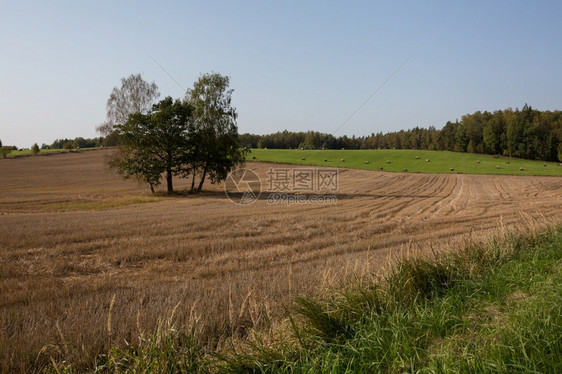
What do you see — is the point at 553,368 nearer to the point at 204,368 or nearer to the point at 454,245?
the point at 204,368

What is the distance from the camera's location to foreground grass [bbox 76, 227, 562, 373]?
3605 millimetres

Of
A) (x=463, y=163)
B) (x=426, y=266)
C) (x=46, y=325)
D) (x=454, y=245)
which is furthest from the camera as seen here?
(x=463, y=163)

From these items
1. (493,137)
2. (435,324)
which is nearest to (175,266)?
(435,324)

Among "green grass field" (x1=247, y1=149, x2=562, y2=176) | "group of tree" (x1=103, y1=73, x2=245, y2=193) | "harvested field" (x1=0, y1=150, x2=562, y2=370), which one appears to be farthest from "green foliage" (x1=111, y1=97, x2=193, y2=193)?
"green grass field" (x1=247, y1=149, x2=562, y2=176)

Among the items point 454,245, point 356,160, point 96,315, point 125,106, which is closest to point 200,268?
point 96,315

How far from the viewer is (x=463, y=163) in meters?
76.9

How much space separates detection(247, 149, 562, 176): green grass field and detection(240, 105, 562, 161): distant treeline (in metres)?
7.88

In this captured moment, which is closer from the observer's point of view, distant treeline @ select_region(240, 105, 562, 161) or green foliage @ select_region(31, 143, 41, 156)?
green foliage @ select_region(31, 143, 41, 156)

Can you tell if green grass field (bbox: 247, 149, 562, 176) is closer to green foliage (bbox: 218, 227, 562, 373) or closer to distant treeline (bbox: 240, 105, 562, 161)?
distant treeline (bbox: 240, 105, 562, 161)

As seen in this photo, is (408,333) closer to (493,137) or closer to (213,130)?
(213,130)

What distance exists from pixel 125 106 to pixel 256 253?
118 feet

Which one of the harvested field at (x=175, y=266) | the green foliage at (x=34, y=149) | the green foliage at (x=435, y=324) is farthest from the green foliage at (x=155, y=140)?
the green foliage at (x=34, y=149)

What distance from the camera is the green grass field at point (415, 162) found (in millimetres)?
68562

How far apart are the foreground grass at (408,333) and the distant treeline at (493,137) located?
Answer: 6048cm
